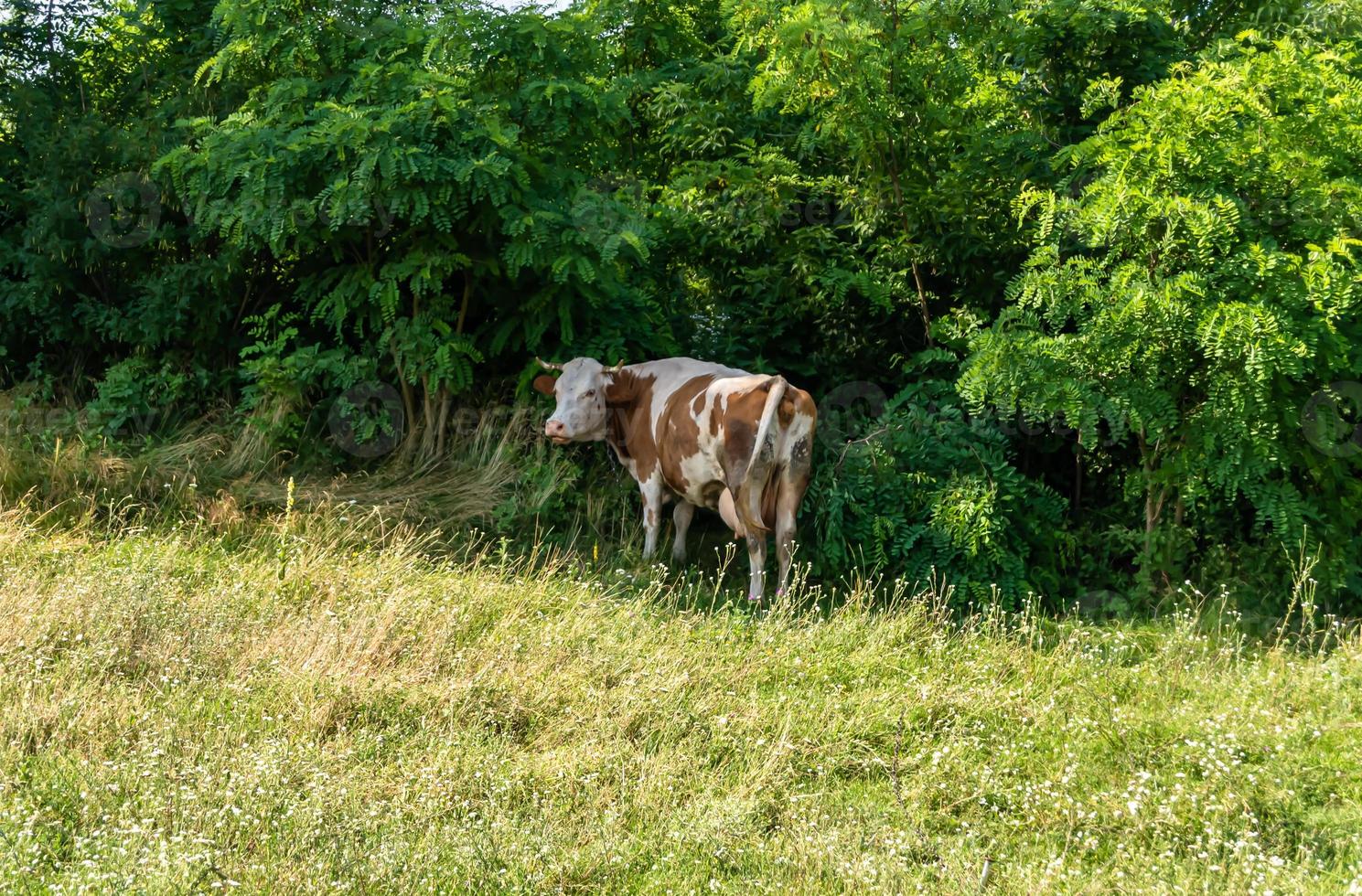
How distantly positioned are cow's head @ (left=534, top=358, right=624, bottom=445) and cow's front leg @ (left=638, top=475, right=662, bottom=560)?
0.50 m

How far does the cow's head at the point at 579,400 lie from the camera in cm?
839

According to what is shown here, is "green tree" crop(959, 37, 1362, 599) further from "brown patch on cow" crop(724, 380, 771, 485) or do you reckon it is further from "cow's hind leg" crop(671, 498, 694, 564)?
"cow's hind leg" crop(671, 498, 694, 564)

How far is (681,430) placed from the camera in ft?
26.5

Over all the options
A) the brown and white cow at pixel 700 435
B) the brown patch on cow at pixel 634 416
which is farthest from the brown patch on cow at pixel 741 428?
the brown patch on cow at pixel 634 416

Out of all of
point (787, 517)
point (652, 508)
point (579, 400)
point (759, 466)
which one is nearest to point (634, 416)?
point (579, 400)

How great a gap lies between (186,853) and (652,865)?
5.10 feet

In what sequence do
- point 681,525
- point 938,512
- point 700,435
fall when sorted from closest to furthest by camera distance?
point 938,512 → point 700,435 → point 681,525

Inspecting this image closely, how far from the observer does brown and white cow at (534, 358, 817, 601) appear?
761 centimetres

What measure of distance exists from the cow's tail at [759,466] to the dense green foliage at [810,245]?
54 centimetres

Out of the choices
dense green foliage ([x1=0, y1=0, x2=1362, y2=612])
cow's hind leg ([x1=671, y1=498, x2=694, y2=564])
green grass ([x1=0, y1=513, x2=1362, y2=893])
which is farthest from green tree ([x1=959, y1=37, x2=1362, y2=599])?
cow's hind leg ([x1=671, y1=498, x2=694, y2=564])

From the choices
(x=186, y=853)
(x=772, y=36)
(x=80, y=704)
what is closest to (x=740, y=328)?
(x=772, y=36)

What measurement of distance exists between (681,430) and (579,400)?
79 cm

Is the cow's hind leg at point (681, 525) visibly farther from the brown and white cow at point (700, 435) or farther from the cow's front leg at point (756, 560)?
the cow's front leg at point (756, 560)

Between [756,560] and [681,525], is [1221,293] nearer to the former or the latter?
[756,560]
